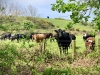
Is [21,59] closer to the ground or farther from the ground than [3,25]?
closer to the ground

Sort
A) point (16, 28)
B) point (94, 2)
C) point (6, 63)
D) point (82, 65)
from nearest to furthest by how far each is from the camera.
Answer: point (6, 63) → point (16, 28) → point (82, 65) → point (94, 2)

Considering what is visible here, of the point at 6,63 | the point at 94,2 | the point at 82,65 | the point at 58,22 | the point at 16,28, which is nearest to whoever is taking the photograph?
the point at 6,63

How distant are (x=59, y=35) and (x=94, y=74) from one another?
1115cm

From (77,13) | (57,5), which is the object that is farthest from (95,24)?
(57,5)

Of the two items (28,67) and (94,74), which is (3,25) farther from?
(94,74)

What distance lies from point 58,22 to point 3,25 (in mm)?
77586

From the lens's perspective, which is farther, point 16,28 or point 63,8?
point 63,8

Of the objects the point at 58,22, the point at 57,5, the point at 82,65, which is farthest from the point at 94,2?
the point at 58,22

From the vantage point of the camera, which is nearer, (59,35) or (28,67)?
(28,67)

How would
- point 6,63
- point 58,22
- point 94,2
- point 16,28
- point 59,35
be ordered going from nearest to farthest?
point 6,63, point 16,28, point 94,2, point 59,35, point 58,22

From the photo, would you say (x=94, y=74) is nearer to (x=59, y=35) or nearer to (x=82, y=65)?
(x=82, y=65)

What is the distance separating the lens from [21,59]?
33.7 feet

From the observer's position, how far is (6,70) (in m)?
10.1

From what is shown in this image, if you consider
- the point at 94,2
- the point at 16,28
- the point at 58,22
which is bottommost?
the point at 58,22
